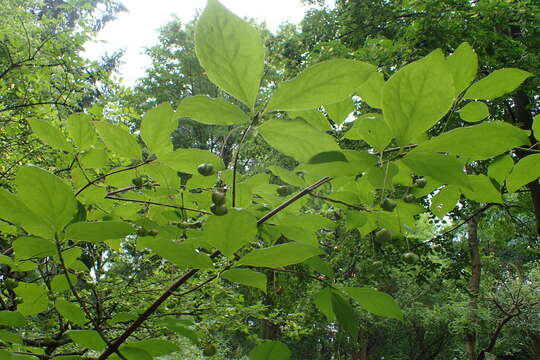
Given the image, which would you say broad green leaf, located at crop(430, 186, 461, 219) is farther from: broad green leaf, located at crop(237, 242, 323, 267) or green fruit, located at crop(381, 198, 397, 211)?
broad green leaf, located at crop(237, 242, 323, 267)

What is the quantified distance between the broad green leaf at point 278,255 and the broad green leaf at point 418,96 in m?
0.14

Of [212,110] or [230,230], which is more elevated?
[212,110]

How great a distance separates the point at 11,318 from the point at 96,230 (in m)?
0.26

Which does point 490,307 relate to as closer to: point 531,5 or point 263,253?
point 531,5

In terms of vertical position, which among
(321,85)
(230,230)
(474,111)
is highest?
(474,111)

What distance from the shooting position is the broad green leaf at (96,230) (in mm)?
351

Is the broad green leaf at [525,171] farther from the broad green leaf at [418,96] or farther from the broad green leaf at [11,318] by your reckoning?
the broad green leaf at [11,318]

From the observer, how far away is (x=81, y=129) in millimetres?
537

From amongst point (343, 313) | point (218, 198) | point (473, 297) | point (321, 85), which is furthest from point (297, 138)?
point (473, 297)

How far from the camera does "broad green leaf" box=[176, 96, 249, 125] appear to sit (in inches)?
13.5

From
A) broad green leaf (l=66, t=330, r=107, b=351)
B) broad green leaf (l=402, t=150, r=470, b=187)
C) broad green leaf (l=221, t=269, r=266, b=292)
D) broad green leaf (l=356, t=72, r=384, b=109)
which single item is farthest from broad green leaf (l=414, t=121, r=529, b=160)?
broad green leaf (l=66, t=330, r=107, b=351)

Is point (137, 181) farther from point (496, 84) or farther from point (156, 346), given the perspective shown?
point (496, 84)

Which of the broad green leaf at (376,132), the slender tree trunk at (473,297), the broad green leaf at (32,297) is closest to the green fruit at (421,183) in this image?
the broad green leaf at (376,132)

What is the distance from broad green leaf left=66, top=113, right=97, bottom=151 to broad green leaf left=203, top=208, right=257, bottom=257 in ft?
1.01
